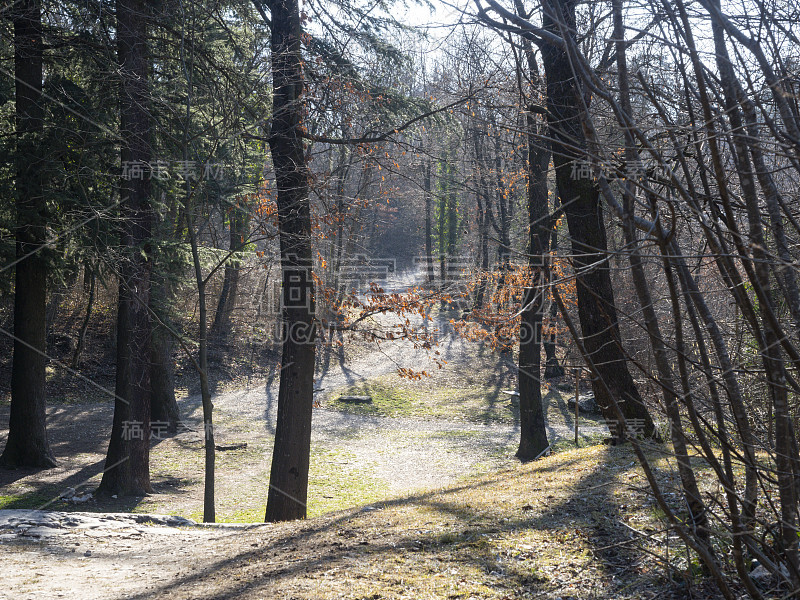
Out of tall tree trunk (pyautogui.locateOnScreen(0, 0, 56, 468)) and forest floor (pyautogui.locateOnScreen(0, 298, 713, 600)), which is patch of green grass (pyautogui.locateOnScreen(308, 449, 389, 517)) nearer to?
forest floor (pyautogui.locateOnScreen(0, 298, 713, 600))

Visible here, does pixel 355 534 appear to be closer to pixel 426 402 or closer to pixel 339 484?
pixel 339 484

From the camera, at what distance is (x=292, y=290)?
26.9ft

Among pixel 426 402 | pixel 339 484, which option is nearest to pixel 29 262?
pixel 339 484

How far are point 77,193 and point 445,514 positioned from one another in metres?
7.85

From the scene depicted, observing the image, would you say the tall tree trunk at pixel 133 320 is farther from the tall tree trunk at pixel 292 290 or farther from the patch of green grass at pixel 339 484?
the patch of green grass at pixel 339 484

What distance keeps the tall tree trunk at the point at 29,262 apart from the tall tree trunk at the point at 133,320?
1.40m

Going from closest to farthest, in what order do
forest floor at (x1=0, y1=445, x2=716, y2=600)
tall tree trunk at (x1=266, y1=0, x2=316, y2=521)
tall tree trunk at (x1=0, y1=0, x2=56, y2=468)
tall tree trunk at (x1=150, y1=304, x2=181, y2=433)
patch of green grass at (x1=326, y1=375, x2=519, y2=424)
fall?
forest floor at (x1=0, y1=445, x2=716, y2=600) → tall tree trunk at (x1=266, y1=0, x2=316, y2=521) → tall tree trunk at (x1=0, y1=0, x2=56, y2=468) → tall tree trunk at (x1=150, y1=304, x2=181, y2=433) → patch of green grass at (x1=326, y1=375, x2=519, y2=424)

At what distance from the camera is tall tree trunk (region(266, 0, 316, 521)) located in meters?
8.03

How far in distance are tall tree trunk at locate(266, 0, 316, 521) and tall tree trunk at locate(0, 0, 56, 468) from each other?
4.28 m

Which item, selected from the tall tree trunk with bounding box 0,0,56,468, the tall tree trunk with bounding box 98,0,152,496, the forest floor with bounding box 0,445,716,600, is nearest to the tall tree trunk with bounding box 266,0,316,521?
the forest floor with bounding box 0,445,716,600

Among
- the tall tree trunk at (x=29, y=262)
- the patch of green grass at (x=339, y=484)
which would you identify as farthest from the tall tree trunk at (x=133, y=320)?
the patch of green grass at (x=339, y=484)

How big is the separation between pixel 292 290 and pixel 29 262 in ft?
17.4

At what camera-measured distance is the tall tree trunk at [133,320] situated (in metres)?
9.35

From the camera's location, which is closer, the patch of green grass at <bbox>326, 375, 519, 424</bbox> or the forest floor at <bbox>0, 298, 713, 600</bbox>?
the forest floor at <bbox>0, 298, 713, 600</bbox>
